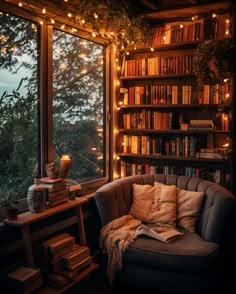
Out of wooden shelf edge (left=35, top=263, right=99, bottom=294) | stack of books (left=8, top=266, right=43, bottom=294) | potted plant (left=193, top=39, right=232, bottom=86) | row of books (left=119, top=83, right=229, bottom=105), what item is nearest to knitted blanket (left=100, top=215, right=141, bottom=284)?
wooden shelf edge (left=35, top=263, right=99, bottom=294)

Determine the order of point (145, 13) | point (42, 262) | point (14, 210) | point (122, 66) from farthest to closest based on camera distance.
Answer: point (122, 66) < point (145, 13) < point (42, 262) < point (14, 210)

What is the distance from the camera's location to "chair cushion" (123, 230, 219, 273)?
8.82ft

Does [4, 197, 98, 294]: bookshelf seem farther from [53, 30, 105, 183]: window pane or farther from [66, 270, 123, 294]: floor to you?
[53, 30, 105, 183]: window pane

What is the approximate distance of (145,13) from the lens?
3789 millimetres

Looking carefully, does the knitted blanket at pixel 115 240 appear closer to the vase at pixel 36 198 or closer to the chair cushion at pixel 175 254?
the chair cushion at pixel 175 254

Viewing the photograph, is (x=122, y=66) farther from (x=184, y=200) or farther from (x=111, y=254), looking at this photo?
(x=111, y=254)

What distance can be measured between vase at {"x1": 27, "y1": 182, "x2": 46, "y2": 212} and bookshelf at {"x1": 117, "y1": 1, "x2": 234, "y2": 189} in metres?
1.59

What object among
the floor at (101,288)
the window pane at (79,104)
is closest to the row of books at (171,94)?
the window pane at (79,104)

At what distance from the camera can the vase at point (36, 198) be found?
106 inches

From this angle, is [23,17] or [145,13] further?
[145,13]

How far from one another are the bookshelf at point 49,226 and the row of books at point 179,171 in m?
1.10

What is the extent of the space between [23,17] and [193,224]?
2.28 meters

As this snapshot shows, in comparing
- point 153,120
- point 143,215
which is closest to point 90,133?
point 153,120

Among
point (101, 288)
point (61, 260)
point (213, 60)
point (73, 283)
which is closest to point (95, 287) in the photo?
point (101, 288)
